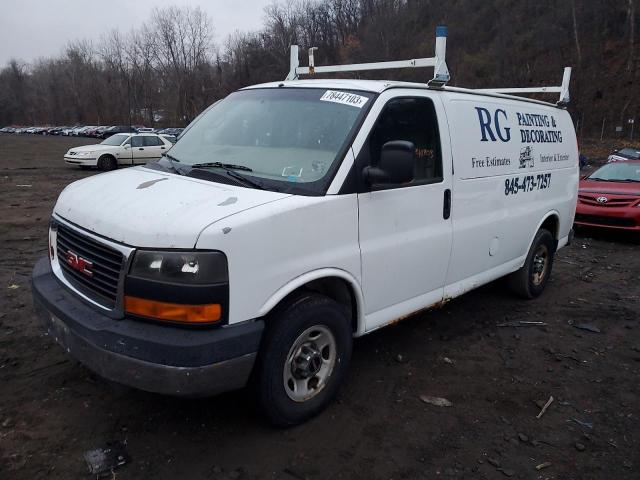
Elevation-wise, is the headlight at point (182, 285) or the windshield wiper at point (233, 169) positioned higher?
the windshield wiper at point (233, 169)

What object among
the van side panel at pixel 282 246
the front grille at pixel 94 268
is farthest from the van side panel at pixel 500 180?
the front grille at pixel 94 268

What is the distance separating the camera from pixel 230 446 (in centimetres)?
312

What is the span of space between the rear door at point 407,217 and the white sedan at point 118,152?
59.2 ft

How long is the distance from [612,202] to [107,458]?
30.3ft

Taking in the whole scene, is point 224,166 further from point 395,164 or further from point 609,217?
point 609,217

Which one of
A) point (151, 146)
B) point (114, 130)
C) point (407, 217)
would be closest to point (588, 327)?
point (407, 217)

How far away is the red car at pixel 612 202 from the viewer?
9086 millimetres

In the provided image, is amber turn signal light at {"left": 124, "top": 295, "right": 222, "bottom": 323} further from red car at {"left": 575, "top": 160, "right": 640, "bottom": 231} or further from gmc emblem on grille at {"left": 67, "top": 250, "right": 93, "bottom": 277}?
red car at {"left": 575, "top": 160, "right": 640, "bottom": 231}

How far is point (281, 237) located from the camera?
2916 millimetres

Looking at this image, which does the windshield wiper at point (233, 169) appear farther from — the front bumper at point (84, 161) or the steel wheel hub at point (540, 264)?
the front bumper at point (84, 161)

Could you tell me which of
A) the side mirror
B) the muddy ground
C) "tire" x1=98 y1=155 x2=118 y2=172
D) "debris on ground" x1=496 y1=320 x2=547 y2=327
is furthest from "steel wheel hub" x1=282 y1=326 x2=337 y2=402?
"tire" x1=98 y1=155 x2=118 y2=172

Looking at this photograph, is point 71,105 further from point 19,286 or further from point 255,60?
point 19,286

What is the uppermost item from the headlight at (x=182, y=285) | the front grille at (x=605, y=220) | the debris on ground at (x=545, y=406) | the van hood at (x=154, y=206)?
the van hood at (x=154, y=206)

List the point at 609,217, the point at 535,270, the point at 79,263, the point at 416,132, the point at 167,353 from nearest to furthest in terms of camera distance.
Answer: the point at 167,353 < the point at 79,263 < the point at 416,132 < the point at 535,270 < the point at 609,217
